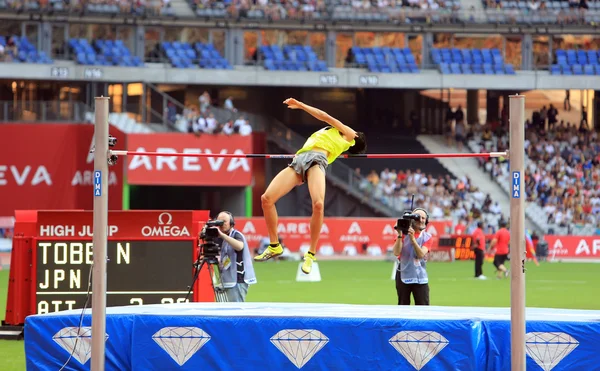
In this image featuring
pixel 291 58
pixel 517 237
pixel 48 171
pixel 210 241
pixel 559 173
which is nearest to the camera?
pixel 517 237

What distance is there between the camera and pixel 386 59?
46.5m

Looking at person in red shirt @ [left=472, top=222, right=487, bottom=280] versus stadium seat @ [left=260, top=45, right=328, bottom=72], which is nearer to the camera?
person in red shirt @ [left=472, top=222, right=487, bottom=280]

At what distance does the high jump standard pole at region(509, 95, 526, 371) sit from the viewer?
8.48 m

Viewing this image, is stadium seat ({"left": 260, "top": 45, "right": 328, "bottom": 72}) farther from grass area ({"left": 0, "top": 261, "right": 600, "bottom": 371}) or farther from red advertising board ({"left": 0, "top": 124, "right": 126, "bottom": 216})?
grass area ({"left": 0, "top": 261, "right": 600, "bottom": 371})

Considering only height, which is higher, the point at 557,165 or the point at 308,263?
the point at 557,165

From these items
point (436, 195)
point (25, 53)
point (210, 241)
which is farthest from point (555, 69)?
point (210, 241)

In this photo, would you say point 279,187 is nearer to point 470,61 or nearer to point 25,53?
point 25,53

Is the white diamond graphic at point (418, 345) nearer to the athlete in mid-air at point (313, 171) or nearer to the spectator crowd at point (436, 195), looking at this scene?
the athlete in mid-air at point (313, 171)

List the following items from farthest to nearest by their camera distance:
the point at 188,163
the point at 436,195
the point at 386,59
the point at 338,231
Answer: the point at 386,59
the point at 436,195
the point at 188,163
the point at 338,231

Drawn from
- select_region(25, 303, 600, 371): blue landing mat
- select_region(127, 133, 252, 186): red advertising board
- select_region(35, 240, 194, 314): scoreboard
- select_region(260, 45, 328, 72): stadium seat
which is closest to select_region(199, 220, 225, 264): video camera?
select_region(35, 240, 194, 314): scoreboard

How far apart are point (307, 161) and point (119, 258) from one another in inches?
160

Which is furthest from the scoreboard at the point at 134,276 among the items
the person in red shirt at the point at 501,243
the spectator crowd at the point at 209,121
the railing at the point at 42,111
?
the spectator crowd at the point at 209,121

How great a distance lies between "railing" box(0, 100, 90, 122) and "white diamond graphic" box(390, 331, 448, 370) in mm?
30719

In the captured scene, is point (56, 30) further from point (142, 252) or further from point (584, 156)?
point (142, 252)
